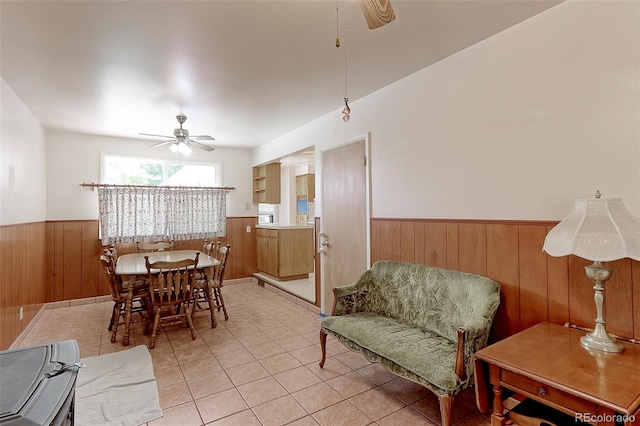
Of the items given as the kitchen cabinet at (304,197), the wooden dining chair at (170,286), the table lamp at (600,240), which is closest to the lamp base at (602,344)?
the table lamp at (600,240)

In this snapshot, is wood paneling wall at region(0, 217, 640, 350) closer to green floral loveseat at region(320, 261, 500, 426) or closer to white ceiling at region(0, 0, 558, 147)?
green floral loveseat at region(320, 261, 500, 426)

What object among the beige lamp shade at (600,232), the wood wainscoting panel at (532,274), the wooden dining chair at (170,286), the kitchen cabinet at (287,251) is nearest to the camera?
the beige lamp shade at (600,232)

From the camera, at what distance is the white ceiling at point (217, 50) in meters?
1.87

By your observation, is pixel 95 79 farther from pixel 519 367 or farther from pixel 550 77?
pixel 519 367

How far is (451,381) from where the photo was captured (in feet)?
5.62

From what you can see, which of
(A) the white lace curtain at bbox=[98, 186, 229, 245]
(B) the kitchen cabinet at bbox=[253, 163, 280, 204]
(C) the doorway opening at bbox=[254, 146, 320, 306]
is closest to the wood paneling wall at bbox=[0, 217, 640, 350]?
(A) the white lace curtain at bbox=[98, 186, 229, 245]

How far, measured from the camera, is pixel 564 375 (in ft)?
4.47

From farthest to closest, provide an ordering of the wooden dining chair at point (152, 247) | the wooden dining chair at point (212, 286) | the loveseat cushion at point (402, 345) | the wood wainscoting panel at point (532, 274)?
the wooden dining chair at point (152, 247), the wooden dining chair at point (212, 286), the wood wainscoting panel at point (532, 274), the loveseat cushion at point (402, 345)

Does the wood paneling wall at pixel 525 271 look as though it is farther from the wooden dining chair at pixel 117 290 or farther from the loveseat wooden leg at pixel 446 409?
the wooden dining chair at pixel 117 290

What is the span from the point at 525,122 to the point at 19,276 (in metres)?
4.69

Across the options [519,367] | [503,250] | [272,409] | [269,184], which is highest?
[269,184]

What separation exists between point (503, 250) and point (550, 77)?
3.69 ft

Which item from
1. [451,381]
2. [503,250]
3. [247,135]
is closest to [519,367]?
[451,381]

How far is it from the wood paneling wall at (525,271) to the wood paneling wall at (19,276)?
359 centimetres
